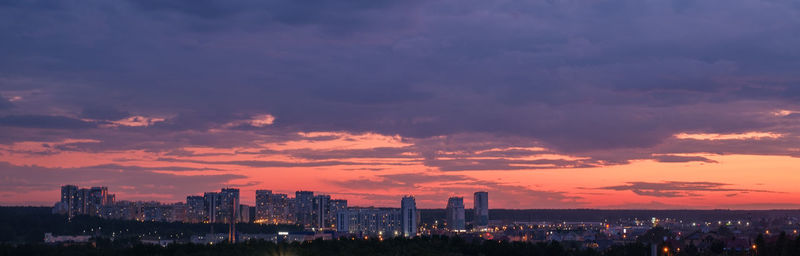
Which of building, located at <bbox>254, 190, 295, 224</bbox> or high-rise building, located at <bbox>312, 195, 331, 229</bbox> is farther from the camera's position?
building, located at <bbox>254, 190, 295, 224</bbox>

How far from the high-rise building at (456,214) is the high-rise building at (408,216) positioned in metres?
18.2

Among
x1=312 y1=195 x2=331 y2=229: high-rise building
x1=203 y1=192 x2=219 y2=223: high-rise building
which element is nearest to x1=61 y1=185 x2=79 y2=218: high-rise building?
x1=203 y1=192 x2=219 y2=223: high-rise building

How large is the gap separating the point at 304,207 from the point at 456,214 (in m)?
32.2

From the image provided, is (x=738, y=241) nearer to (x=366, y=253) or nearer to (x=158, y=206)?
(x=366, y=253)

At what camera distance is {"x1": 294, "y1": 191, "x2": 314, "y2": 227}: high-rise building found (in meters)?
169

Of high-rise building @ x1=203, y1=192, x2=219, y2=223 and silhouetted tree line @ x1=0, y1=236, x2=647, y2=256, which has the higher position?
high-rise building @ x1=203, y1=192, x2=219, y2=223

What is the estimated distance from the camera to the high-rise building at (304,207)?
169 metres

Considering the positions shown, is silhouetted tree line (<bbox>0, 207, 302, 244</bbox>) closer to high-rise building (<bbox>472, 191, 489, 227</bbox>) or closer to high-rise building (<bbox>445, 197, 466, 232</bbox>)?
high-rise building (<bbox>445, 197, 466, 232</bbox>)

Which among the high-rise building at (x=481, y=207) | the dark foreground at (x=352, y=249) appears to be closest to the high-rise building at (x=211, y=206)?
the high-rise building at (x=481, y=207)

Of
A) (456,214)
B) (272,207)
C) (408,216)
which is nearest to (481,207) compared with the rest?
(456,214)

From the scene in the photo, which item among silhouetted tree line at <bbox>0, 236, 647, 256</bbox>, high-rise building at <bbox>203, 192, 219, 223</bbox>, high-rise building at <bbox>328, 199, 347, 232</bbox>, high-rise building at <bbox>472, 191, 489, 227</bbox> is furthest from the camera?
high-rise building at <bbox>472, 191, 489, 227</bbox>

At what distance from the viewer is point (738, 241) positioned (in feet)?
243

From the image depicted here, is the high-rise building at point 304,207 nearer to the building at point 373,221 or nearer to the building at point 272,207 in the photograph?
the building at point 272,207

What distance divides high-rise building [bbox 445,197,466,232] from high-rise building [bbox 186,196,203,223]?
2000 inches
